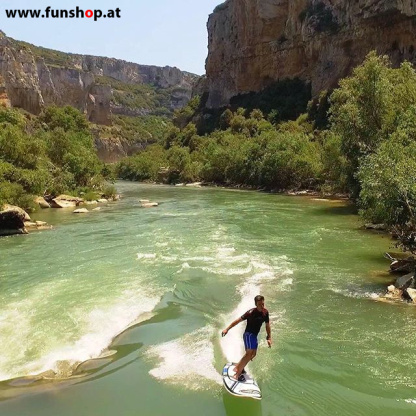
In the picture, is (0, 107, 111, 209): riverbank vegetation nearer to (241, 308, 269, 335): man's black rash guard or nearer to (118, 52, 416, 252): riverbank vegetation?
(118, 52, 416, 252): riverbank vegetation

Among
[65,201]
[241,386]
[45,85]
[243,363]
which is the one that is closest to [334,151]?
[65,201]

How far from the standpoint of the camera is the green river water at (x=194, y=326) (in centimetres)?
815

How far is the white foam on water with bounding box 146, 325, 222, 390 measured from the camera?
8.80 meters

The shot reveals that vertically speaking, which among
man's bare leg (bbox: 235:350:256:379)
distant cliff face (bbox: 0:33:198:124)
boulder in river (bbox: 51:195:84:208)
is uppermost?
distant cliff face (bbox: 0:33:198:124)

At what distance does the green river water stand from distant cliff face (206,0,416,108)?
5115 cm

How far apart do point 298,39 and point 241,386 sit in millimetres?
88757

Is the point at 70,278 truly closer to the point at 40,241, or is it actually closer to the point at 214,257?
the point at 214,257

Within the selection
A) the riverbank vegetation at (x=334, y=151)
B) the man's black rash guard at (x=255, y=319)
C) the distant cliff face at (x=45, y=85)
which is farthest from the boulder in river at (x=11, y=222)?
the distant cliff face at (x=45, y=85)

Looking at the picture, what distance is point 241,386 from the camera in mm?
8117

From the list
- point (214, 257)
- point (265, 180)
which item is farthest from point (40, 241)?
point (265, 180)

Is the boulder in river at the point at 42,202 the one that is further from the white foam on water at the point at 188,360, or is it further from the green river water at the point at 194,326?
the white foam on water at the point at 188,360

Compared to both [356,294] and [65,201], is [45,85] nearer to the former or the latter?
[65,201]

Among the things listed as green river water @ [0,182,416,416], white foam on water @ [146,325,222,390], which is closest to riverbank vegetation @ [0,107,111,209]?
green river water @ [0,182,416,416]

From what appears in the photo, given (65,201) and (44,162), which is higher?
(44,162)
